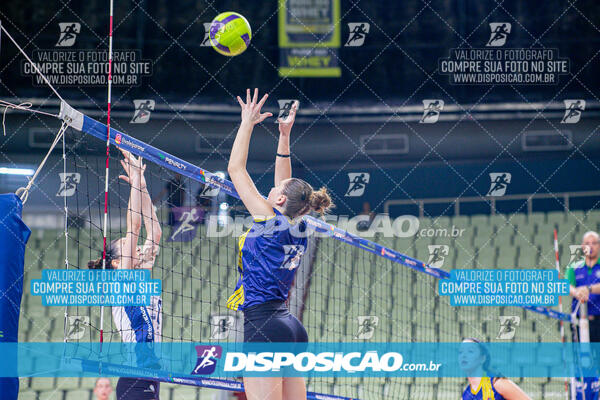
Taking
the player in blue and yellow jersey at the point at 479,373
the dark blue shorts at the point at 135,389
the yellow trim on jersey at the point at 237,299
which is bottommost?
the dark blue shorts at the point at 135,389

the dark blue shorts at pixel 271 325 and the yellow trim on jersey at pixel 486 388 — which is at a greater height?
the dark blue shorts at pixel 271 325

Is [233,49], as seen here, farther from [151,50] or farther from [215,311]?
[151,50]

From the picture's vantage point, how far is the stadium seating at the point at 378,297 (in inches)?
354

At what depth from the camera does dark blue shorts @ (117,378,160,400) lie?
4.84 meters

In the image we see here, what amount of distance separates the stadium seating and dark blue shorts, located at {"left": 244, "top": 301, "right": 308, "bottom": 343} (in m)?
4.45

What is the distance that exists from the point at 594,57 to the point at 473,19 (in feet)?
9.58

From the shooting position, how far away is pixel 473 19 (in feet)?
54.0

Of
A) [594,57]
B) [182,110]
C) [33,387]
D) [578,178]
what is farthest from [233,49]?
[594,57]

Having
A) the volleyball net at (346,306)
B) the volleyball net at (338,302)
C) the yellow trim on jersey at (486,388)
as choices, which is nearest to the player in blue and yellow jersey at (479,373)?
the yellow trim on jersey at (486,388)

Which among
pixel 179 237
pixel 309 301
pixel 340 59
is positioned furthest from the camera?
pixel 340 59

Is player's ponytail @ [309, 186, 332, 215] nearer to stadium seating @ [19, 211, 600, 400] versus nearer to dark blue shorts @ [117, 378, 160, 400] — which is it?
dark blue shorts @ [117, 378, 160, 400]

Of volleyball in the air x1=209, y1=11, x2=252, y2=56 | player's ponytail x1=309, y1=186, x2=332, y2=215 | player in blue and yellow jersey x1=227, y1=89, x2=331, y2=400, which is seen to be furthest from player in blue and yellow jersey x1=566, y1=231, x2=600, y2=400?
volleyball in the air x1=209, y1=11, x2=252, y2=56

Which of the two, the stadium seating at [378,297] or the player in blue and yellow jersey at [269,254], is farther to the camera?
the stadium seating at [378,297]

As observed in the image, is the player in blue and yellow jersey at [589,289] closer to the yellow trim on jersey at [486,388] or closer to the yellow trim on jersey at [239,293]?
the yellow trim on jersey at [486,388]
